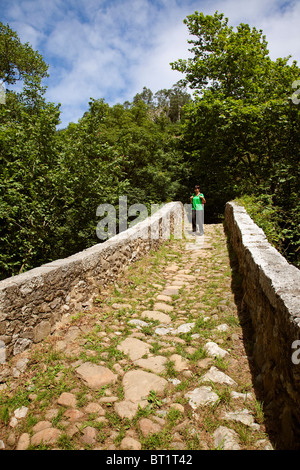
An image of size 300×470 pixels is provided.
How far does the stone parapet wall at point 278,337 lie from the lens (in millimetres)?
1689

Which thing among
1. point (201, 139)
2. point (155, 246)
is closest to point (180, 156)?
point (201, 139)

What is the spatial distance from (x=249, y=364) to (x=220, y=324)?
0.74 meters

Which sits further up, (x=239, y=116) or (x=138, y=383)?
(x=239, y=116)

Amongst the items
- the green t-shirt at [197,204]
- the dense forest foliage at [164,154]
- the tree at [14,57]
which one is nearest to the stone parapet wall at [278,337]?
the dense forest foliage at [164,154]

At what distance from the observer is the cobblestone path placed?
1.93 meters

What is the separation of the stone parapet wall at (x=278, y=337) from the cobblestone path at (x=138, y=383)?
0.16 meters

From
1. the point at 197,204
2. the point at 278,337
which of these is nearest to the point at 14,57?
the point at 197,204

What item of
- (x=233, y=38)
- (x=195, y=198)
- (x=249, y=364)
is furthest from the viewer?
(x=233, y=38)

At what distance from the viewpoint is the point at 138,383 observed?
2482 mm

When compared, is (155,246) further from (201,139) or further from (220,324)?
(201,139)

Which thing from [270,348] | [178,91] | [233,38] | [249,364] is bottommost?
[249,364]

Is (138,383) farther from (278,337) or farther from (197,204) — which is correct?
(197,204)

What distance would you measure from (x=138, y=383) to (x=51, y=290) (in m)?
1.41

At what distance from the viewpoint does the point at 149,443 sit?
1.89 m
